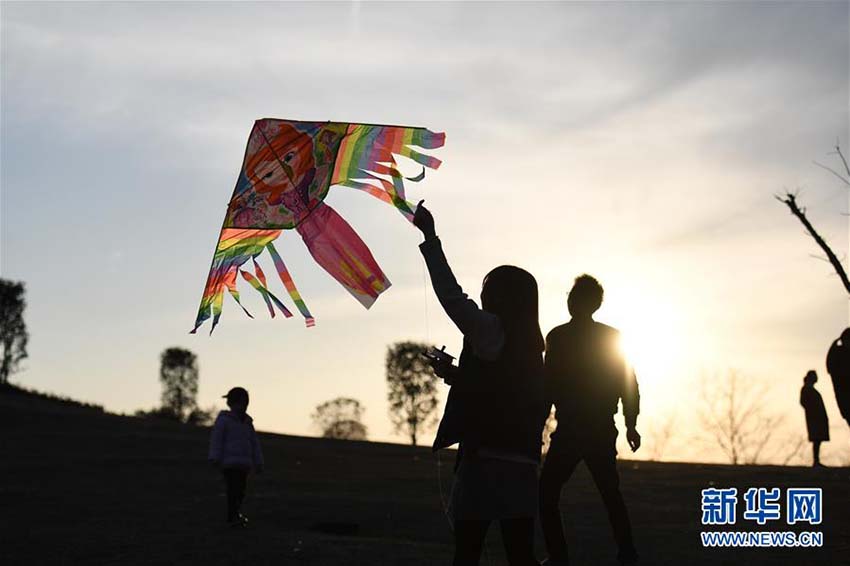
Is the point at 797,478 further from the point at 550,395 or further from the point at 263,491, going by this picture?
the point at 550,395

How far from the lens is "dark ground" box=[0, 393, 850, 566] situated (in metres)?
10.5

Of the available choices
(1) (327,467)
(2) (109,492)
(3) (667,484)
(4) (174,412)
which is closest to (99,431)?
(1) (327,467)

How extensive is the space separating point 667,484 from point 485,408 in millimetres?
15293

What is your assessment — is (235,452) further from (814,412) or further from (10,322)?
(10,322)

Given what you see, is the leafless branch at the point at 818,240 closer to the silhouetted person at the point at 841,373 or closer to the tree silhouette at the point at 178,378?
A: the silhouetted person at the point at 841,373

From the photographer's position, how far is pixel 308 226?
657 centimetres

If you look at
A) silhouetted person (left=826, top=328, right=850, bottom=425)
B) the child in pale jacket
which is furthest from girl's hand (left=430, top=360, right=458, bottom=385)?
silhouetted person (left=826, top=328, right=850, bottom=425)

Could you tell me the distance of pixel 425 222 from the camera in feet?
17.2

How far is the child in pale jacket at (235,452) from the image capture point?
13281 mm

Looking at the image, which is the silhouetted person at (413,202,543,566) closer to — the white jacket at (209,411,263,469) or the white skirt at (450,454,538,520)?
the white skirt at (450,454,538,520)

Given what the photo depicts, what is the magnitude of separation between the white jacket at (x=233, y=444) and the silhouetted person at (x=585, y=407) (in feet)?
18.3

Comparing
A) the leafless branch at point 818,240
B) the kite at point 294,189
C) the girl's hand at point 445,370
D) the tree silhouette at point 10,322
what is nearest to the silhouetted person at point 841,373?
the leafless branch at point 818,240

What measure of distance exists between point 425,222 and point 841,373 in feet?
34.8

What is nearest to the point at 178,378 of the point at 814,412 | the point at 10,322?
the point at 10,322
